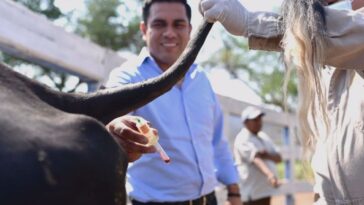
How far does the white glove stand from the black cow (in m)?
0.57

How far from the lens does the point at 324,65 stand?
7.14 feet

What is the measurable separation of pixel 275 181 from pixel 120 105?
5.98 metres

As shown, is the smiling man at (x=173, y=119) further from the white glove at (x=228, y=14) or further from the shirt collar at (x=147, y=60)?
the white glove at (x=228, y=14)

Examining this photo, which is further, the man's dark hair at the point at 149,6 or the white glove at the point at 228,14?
the man's dark hair at the point at 149,6

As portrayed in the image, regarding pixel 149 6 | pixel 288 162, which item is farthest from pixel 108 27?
pixel 149 6

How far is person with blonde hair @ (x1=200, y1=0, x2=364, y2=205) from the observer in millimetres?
2082

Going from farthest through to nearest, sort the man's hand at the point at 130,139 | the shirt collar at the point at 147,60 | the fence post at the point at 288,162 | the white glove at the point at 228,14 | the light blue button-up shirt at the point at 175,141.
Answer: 1. the fence post at the point at 288,162
2. the shirt collar at the point at 147,60
3. the light blue button-up shirt at the point at 175,141
4. the white glove at the point at 228,14
5. the man's hand at the point at 130,139

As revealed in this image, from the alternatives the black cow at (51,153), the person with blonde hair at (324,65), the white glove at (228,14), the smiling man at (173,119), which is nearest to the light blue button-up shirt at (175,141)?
the smiling man at (173,119)

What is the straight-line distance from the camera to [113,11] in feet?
64.9

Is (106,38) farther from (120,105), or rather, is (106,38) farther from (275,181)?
(120,105)

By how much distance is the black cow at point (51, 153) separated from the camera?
1.28 m

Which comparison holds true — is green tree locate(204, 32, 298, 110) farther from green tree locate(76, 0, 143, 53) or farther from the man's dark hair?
the man's dark hair

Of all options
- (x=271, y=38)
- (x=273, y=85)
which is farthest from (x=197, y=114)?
(x=273, y=85)

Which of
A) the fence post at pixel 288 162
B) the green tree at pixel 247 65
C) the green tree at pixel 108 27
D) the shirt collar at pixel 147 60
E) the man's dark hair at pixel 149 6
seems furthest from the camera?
the green tree at pixel 247 65
